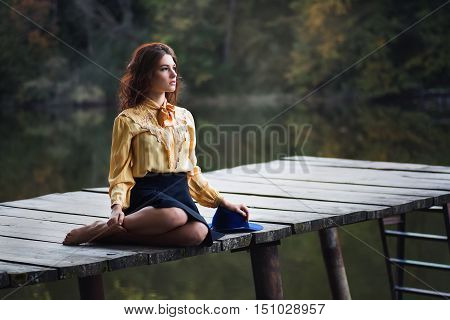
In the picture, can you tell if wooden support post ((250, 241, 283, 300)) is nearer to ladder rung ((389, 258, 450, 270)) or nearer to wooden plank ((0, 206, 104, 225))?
wooden plank ((0, 206, 104, 225))

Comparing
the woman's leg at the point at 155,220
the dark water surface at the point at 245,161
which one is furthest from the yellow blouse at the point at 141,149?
the dark water surface at the point at 245,161

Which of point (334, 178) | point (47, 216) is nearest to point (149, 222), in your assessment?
point (47, 216)

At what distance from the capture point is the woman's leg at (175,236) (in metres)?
5.07

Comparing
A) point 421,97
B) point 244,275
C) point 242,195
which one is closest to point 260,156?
point 244,275

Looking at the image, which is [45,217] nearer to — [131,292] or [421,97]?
[131,292]

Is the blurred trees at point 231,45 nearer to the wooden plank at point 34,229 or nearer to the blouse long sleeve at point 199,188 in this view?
the wooden plank at point 34,229

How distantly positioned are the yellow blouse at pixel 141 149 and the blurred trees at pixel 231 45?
81.0 ft

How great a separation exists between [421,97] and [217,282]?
24.7 meters

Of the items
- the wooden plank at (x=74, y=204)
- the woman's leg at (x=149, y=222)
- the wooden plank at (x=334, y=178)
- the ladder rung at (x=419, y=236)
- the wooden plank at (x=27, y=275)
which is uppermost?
the wooden plank at (x=334, y=178)

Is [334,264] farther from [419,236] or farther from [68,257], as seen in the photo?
[68,257]

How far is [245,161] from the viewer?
16.9 m

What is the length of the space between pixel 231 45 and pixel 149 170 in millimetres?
33933

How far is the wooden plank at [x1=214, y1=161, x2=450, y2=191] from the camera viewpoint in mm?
6988

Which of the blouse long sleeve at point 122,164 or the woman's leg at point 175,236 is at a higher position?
the blouse long sleeve at point 122,164
